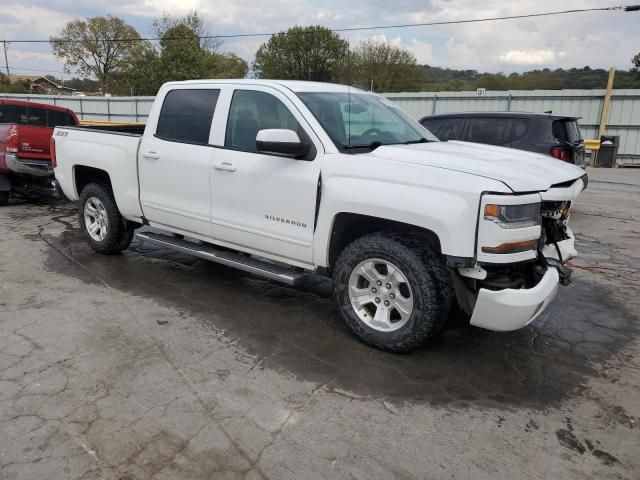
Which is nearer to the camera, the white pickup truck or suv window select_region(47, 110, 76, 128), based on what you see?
the white pickup truck

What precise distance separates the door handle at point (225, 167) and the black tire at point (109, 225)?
6.56ft

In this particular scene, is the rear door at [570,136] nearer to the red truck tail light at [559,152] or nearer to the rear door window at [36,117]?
the red truck tail light at [559,152]

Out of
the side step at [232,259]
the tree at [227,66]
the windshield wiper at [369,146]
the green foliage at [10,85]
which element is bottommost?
the side step at [232,259]

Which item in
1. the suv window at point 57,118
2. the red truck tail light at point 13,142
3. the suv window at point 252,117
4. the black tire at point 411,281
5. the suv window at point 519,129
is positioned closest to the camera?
the black tire at point 411,281

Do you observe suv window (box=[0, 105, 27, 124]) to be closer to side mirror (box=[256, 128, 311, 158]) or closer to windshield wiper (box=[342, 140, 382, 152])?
side mirror (box=[256, 128, 311, 158])

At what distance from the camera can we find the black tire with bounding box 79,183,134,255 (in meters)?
6.02

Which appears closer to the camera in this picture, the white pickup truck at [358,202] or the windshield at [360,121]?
the white pickup truck at [358,202]

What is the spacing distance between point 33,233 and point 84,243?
114 centimetres

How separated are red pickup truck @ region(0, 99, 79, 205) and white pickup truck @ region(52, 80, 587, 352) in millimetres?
4461

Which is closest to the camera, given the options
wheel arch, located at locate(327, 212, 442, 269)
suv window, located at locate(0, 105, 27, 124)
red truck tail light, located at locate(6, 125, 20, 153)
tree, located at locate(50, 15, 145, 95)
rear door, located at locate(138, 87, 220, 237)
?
wheel arch, located at locate(327, 212, 442, 269)

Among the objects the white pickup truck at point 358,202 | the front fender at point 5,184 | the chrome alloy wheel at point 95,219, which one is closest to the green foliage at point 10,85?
the front fender at point 5,184

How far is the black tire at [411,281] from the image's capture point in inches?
141

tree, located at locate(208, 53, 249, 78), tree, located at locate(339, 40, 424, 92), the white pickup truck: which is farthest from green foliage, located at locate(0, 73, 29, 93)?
the white pickup truck

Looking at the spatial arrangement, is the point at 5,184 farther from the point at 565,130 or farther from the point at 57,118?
the point at 565,130
